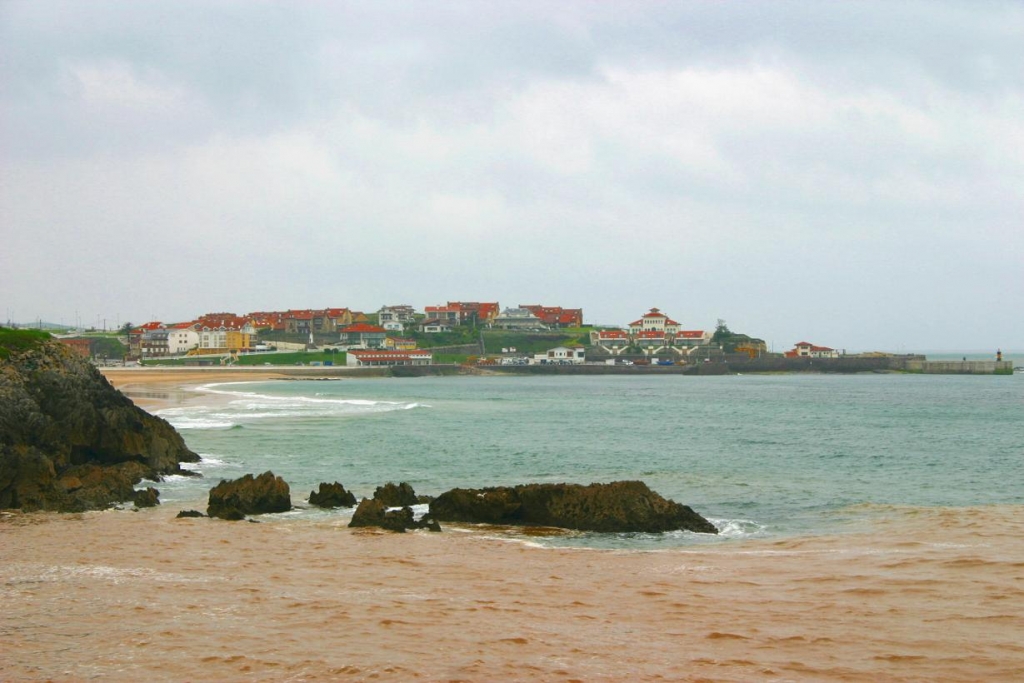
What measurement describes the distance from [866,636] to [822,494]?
45.5 ft

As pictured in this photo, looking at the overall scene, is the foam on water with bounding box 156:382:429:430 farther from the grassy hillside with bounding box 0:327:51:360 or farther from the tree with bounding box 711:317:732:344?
the tree with bounding box 711:317:732:344

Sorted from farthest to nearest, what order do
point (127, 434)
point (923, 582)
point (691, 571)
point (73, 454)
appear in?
point (127, 434), point (73, 454), point (691, 571), point (923, 582)

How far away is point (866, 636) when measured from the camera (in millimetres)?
10281

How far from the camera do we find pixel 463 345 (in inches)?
6718

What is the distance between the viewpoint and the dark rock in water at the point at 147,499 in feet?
67.1

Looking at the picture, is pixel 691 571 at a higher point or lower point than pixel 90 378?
lower

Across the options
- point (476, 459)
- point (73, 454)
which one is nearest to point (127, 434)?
point (73, 454)

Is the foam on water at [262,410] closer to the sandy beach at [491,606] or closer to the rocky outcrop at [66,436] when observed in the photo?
the rocky outcrop at [66,436]

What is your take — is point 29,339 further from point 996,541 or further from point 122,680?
point 996,541

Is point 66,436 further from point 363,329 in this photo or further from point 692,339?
point 692,339

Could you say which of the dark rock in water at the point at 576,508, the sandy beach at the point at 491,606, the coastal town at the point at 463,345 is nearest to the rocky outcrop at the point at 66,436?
the sandy beach at the point at 491,606

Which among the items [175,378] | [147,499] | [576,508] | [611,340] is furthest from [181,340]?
[576,508]

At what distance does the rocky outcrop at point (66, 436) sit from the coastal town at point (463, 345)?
4538 inches

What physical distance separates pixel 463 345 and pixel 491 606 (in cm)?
15925
